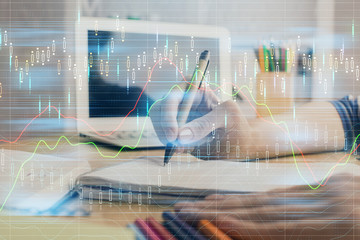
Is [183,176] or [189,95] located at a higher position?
[189,95]

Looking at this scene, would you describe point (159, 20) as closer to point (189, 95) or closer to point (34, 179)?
point (189, 95)

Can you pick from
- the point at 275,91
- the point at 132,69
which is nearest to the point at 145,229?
the point at 132,69

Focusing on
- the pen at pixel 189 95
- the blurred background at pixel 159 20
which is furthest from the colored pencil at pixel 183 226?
the blurred background at pixel 159 20

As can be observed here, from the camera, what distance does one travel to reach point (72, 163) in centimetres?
106

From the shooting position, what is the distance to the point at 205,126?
105cm

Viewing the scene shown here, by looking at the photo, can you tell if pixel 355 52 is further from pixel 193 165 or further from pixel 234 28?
pixel 193 165

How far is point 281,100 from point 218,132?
0.25 metres

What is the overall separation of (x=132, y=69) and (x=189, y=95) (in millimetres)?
220

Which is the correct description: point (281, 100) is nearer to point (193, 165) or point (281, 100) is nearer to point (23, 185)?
point (193, 165)

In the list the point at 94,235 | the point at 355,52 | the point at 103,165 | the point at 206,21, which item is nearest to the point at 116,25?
the point at 206,21

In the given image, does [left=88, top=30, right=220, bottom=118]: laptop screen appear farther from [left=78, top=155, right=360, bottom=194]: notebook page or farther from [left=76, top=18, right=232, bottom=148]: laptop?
[left=78, top=155, right=360, bottom=194]: notebook page

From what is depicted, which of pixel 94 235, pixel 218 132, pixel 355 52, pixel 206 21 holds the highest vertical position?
pixel 206 21

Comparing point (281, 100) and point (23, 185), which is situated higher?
point (281, 100)

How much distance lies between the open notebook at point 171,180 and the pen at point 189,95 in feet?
0.12
